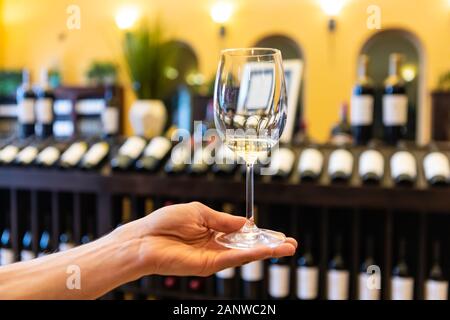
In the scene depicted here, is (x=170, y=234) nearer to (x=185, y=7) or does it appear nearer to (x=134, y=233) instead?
(x=134, y=233)

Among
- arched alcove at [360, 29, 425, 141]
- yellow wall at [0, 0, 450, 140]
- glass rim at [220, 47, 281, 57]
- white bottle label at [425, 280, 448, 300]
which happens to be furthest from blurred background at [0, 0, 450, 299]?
arched alcove at [360, 29, 425, 141]

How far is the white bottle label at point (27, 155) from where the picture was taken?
1670 mm

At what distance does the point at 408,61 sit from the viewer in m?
5.84

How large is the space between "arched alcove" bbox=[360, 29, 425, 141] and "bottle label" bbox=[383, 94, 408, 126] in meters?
4.15

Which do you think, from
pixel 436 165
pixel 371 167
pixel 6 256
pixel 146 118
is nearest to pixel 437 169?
pixel 436 165

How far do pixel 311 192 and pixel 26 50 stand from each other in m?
6.53

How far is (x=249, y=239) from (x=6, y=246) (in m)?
1.35

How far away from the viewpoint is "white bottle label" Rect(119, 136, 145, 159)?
61.3 inches

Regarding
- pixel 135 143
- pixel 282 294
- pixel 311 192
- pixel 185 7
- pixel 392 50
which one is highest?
pixel 185 7

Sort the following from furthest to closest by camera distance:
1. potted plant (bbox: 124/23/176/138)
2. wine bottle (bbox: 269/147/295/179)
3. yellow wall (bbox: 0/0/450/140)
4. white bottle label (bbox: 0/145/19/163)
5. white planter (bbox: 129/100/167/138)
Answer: yellow wall (bbox: 0/0/450/140)
potted plant (bbox: 124/23/176/138)
white planter (bbox: 129/100/167/138)
white bottle label (bbox: 0/145/19/163)
wine bottle (bbox: 269/147/295/179)

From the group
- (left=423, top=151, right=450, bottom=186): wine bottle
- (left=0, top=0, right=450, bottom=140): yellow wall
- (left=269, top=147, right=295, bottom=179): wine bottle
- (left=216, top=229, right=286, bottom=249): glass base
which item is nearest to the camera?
(left=216, top=229, right=286, bottom=249): glass base

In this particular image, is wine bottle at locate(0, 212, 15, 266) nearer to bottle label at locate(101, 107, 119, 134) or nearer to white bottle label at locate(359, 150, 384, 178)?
bottle label at locate(101, 107, 119, 134)

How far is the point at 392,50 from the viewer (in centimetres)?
602

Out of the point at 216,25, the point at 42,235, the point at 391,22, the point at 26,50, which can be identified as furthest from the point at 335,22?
the point at 42,235
